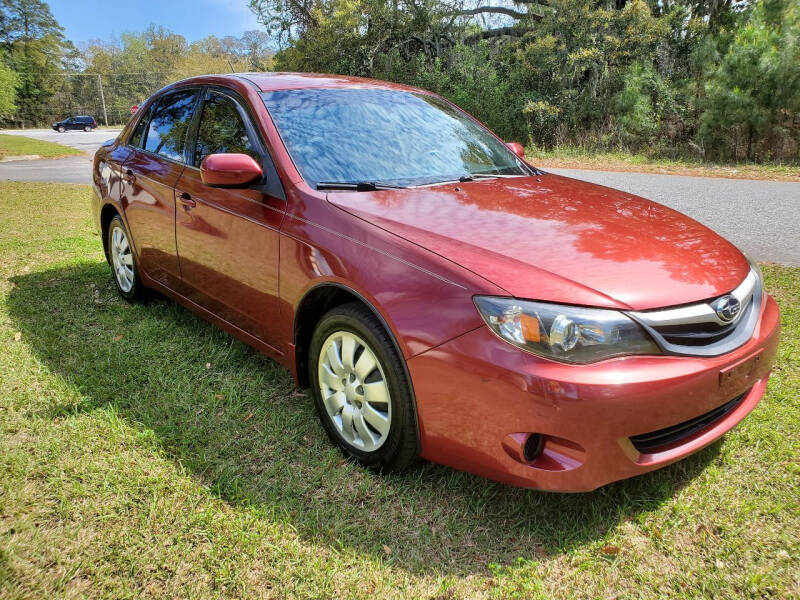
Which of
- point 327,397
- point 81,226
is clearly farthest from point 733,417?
point 81,226

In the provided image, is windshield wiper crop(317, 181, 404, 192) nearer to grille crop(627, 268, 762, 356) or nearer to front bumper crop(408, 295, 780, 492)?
front bumper crop(408, 295, 780, 492)

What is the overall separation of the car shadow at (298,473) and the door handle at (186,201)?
93 cm

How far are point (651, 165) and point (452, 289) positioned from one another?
43.9 ft

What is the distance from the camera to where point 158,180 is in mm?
3742

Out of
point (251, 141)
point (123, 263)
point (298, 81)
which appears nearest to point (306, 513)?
point (251, 141)

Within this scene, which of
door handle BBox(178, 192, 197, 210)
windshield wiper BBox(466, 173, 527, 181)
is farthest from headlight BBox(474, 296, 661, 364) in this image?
door handle BBox(178, 192, 197, 210)

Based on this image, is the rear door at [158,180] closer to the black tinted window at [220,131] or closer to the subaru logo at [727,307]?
the black tinted window at [220,131]

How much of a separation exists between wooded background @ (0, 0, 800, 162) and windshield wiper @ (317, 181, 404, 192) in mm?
14111

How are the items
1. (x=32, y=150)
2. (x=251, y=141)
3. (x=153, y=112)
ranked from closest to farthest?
(x=251, y=141) < (x=153, y=112) < (x=32, y=150)

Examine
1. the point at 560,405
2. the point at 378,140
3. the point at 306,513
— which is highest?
the point at 378,140

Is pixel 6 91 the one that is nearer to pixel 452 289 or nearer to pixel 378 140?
pixel 378 140

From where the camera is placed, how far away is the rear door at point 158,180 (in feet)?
12.0

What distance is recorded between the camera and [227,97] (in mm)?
3318

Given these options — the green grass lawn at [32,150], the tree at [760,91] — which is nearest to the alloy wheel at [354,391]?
the tree at [760,91]
